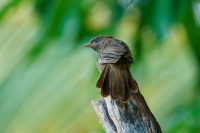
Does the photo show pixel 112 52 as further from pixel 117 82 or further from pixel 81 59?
pixel 81 59

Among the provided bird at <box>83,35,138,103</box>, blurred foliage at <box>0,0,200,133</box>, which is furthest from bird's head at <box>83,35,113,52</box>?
blurred foliage at <box>0,0,200,133</box>

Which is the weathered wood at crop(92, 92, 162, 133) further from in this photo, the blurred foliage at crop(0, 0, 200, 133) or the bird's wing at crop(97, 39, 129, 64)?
the blurred foliage at crop(0, 0, 200, 133)

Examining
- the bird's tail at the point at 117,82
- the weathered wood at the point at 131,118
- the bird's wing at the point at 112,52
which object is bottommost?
the weathered wood at the point at 131,118

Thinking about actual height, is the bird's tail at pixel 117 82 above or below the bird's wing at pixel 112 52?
below

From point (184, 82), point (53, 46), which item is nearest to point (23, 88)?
point (53, 46)

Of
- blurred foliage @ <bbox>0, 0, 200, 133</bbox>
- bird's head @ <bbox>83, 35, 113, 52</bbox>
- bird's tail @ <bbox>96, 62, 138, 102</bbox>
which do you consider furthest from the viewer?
blurred foliage @ <bbox>0, 0, 200, 133</bbox>

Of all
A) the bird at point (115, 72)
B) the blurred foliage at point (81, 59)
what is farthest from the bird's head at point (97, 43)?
the blurred foliage at point (81, 59)

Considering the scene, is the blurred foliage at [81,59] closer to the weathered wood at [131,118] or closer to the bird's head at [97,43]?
the bird's head at [97,43]
